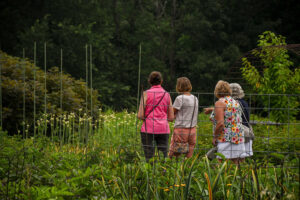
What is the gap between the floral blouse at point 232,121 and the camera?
Result: 4.02 metres

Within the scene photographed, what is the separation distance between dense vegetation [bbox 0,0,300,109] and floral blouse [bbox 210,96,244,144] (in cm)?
1257

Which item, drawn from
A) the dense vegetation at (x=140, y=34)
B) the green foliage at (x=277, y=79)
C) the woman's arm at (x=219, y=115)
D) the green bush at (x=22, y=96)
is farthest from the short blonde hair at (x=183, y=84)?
the dense vegetation at (x=140, y=34)

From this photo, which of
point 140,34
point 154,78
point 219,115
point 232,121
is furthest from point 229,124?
point 140,34

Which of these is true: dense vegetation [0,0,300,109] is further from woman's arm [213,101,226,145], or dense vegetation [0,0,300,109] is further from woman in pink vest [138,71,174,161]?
woman's arm [213,101,226,145]

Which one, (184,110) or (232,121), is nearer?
(232,121)

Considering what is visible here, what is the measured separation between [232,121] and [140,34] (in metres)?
15.5

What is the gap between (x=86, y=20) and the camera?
59.3 ft

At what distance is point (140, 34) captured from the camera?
1900 cm

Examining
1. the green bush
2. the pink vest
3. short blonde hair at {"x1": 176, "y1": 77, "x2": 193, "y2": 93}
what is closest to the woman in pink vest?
the pink vest

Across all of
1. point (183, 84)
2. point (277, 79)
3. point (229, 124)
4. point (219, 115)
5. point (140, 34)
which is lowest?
point (229, 124)

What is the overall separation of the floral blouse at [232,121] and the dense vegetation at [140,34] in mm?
12570

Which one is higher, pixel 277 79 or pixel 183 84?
pixel 277 79

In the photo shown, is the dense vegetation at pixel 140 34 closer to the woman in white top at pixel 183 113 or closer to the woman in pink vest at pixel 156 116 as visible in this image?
the woman in pink vest at pixel 156 116

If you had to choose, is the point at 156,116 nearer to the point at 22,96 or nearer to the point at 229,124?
the point at 229,124
